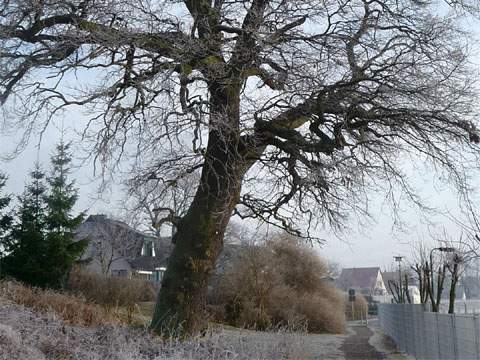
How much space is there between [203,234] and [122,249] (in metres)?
40.1

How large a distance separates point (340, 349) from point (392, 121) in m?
12.6

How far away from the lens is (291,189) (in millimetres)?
15195

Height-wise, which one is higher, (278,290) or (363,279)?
(363,279)

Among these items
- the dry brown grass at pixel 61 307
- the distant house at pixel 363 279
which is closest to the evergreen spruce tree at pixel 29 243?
the dry brown grass at pixel 61 307

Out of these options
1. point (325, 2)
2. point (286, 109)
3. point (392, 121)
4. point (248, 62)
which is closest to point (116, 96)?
point (248, 62)

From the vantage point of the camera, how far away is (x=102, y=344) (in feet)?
36.7

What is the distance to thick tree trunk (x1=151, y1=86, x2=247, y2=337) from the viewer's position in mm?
13773

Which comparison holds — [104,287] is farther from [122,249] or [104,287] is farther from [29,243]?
[122,249]

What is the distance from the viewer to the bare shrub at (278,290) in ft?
112

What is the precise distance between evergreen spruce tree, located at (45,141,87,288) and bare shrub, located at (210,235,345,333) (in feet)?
24.0

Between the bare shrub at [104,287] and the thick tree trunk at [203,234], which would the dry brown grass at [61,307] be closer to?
the thick tree trunk at [203,234]

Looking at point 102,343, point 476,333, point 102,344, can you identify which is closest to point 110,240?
point 102,343

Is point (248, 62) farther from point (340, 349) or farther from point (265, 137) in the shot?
point (340, 349)

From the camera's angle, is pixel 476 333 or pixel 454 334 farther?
pixel 454 334
